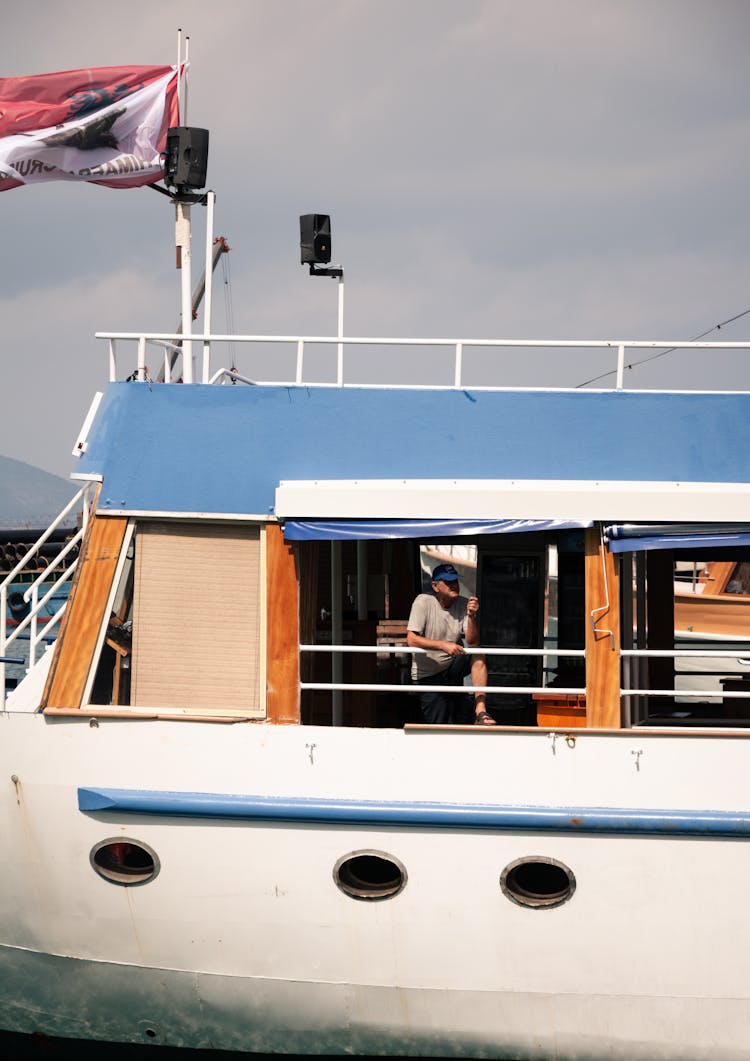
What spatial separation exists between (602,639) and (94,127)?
5.97 meters

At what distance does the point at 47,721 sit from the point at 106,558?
44.7 inches

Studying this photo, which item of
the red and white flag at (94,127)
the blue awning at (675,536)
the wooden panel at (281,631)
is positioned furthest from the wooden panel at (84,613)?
the red and white flag at (94,127)

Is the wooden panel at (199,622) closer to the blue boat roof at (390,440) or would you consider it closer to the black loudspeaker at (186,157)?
the blue boat roof at (390,440)

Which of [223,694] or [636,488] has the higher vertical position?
[636,488]

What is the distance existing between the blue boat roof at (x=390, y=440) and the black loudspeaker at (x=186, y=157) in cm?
207

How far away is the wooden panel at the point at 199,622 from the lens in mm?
7199

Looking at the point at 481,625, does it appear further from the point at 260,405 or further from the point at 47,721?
the point at 47,721

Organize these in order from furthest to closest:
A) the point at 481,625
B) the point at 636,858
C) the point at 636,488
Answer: the point at 481,625 → the point at 636,488 → the point at 636,858

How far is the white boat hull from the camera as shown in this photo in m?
6.69

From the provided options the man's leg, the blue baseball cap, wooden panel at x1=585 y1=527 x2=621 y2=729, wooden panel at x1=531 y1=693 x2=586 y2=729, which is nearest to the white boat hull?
wooden panel at x1=585 y1=527 x2=621 y2=729

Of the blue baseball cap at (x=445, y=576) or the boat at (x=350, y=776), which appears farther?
the blue baseball cap at (x=445, y=576)

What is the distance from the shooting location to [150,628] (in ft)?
23.8

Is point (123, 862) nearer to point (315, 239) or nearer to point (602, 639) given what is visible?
point (602, 639)

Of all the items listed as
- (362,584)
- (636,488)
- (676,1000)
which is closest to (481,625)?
(362,584)
